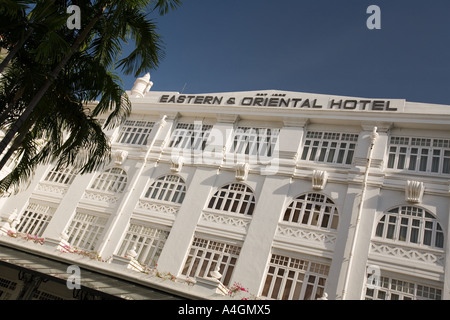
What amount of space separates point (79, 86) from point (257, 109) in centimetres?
1053

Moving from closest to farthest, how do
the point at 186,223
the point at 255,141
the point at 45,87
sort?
the point at 45,87 < the point at 186,223 < the point at 255,141

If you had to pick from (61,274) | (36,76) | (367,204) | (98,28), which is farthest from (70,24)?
(367,204)

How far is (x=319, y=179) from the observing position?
16.6 m

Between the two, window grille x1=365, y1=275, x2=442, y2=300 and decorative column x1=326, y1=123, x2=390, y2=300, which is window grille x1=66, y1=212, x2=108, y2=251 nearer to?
decorative column x1=326, y1=123, x2=390, y2=300

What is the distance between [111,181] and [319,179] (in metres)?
11.8

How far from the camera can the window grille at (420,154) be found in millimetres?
15820

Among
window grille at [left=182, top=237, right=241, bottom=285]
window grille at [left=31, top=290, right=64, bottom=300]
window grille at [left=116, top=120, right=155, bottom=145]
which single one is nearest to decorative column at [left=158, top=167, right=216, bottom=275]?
window grille at [left=182, top=237, right=241, bottom=285]

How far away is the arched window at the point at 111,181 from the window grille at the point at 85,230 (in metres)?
1.74

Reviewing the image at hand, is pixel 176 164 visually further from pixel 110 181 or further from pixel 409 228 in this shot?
pixel 409 228

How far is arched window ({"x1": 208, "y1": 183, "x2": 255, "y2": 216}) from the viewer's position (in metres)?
17.5

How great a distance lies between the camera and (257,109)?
20.0m

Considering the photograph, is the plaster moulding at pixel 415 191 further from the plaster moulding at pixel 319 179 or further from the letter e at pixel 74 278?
the letter e at pixel 74 278

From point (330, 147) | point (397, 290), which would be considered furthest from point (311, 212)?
point (397, 290)
